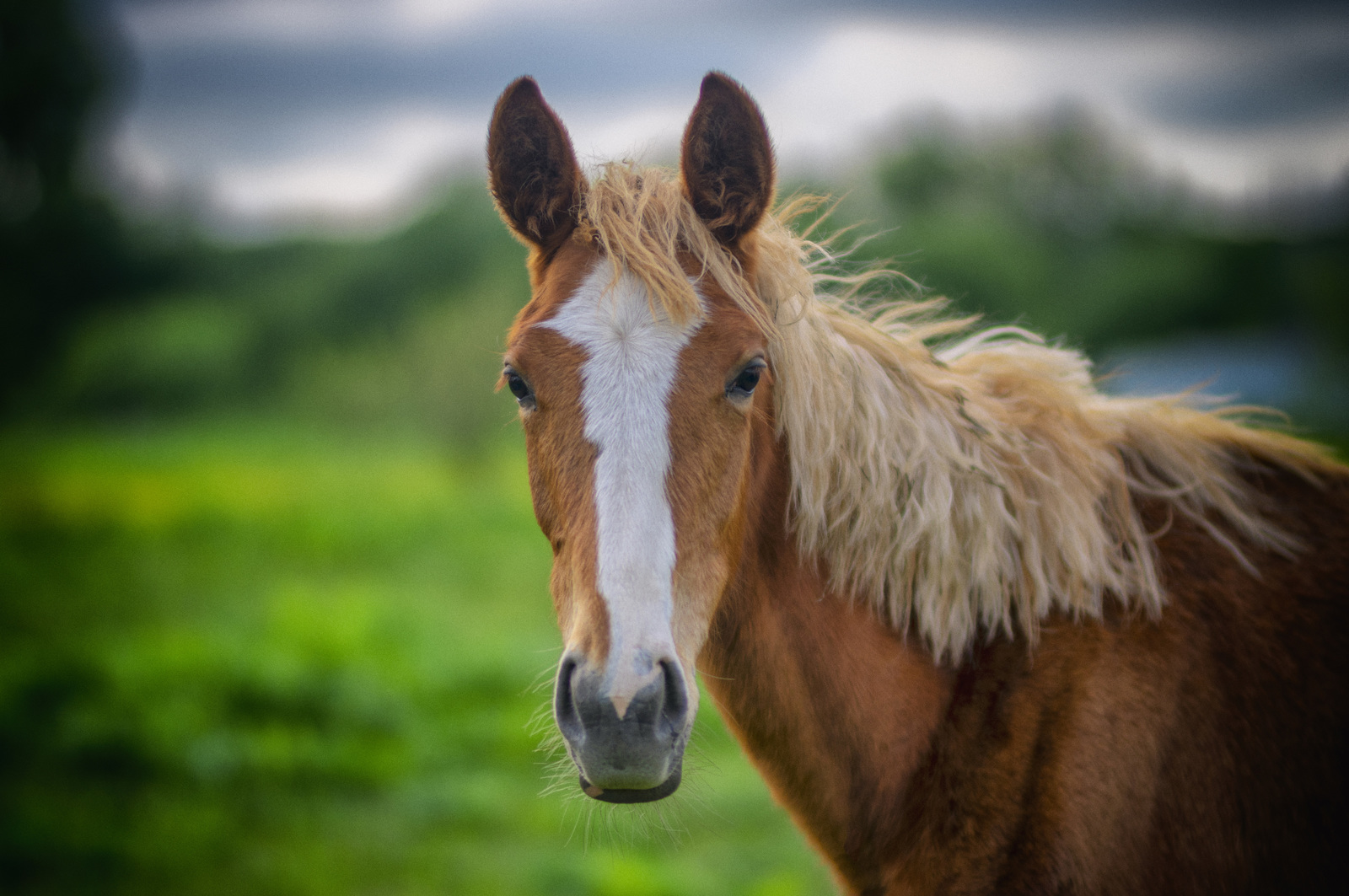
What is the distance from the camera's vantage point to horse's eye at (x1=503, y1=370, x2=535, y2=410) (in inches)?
82.4

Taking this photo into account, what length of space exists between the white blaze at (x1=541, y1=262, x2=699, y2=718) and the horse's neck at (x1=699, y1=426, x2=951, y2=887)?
46cm

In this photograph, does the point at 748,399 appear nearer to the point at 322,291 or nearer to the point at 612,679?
the point at 612,679

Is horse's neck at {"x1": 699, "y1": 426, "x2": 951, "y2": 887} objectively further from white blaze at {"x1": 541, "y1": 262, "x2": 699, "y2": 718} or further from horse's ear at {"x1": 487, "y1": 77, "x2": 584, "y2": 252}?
horse's ear at {"x1": 487, "y1": 77, "x2": 584, "y2": 252}

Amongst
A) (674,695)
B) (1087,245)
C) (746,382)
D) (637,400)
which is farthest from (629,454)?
(1087,245)

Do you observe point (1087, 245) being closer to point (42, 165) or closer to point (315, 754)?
point (315, 754)

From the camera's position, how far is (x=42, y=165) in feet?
80.9

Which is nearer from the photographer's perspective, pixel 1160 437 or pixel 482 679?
pixel 1160 437

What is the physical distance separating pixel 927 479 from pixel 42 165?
3191cm

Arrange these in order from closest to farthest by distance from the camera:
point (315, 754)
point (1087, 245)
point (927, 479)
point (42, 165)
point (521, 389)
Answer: point (521, 389) → point (927, 479) → point (315, 754) → point (42, 165) → point (1087, 245)

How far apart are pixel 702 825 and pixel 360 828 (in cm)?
264

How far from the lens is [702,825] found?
6254mm

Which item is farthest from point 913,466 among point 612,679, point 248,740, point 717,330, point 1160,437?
point 248,740

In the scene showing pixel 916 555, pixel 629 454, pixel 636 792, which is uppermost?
pixel 629 454

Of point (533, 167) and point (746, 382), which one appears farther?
point (533, 167)
